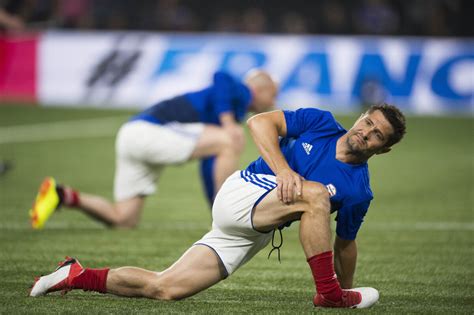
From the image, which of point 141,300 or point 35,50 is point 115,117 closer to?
point 35,50

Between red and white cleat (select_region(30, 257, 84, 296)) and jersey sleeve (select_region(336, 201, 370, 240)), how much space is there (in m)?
1.57

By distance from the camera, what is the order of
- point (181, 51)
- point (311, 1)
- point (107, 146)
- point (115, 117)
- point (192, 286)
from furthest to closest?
point (311, 1)
point (181, 51)
point (115, 117)
point (107, 146)
point (192, 286)

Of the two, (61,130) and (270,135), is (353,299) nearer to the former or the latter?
(270,135)

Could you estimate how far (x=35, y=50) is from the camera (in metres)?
20.7

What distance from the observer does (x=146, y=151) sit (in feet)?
29.4

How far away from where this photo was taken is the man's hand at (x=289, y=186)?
5.42 m

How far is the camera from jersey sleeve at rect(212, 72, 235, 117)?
914 centimetres

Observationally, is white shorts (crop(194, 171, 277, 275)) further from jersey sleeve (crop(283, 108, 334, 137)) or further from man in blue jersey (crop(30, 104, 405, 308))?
jersey sleeve (crop(283, 108, 334, 137))

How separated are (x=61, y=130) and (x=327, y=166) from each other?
39.6ft

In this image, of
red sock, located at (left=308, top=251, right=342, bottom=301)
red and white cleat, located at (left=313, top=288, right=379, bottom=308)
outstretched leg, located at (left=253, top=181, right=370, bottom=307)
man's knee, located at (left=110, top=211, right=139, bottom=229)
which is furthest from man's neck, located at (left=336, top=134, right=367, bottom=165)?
man's knee, located at (left=110, top=211, right=139, bottom=229)

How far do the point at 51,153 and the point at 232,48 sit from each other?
7.10m

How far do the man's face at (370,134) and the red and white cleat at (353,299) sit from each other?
826mm

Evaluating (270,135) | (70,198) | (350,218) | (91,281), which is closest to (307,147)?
(270,135)

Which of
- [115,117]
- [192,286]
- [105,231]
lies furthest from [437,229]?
[115,117]
